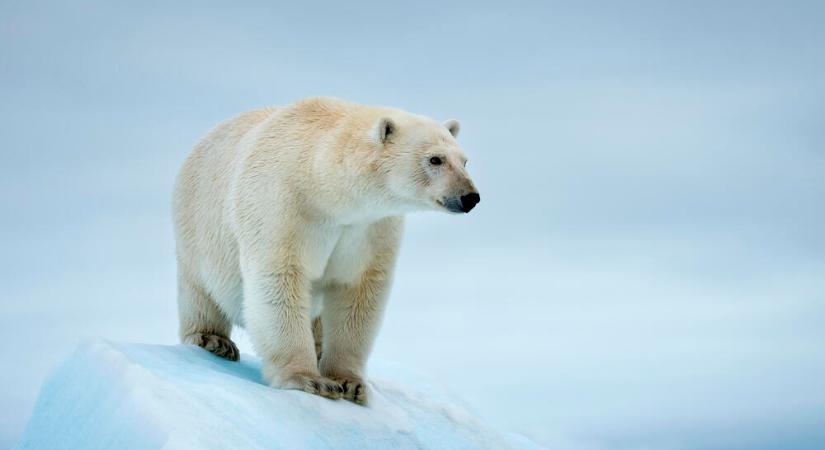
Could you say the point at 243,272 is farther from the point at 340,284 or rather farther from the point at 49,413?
the point at 49,413

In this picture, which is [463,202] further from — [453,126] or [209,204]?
[209,204]

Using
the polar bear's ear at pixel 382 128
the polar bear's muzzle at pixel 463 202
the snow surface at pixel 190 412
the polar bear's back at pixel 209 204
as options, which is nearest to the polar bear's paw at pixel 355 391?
the snow surface at pixel 190 412

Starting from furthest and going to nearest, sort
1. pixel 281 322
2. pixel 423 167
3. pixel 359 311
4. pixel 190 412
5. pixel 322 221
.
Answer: pixel 359 311 → pixel 322 221 → pixel 281 322 → pixel 423 167 → pixel 190 412

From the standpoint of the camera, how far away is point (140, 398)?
6879mm

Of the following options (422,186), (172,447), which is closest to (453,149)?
(422,186)

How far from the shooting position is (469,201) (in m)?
8.55

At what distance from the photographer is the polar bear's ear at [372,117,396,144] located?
8852mm

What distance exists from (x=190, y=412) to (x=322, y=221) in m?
2.64

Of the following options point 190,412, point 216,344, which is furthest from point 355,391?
point 190,412

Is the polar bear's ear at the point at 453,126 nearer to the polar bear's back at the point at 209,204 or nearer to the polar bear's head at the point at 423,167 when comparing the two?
the polar bear's head at the point at 423,167

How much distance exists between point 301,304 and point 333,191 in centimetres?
104

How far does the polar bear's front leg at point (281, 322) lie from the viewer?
29.5 feet

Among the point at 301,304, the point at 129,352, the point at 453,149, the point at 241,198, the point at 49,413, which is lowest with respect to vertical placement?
the point at 49,413

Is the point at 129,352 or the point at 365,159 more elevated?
the point at 365,159
